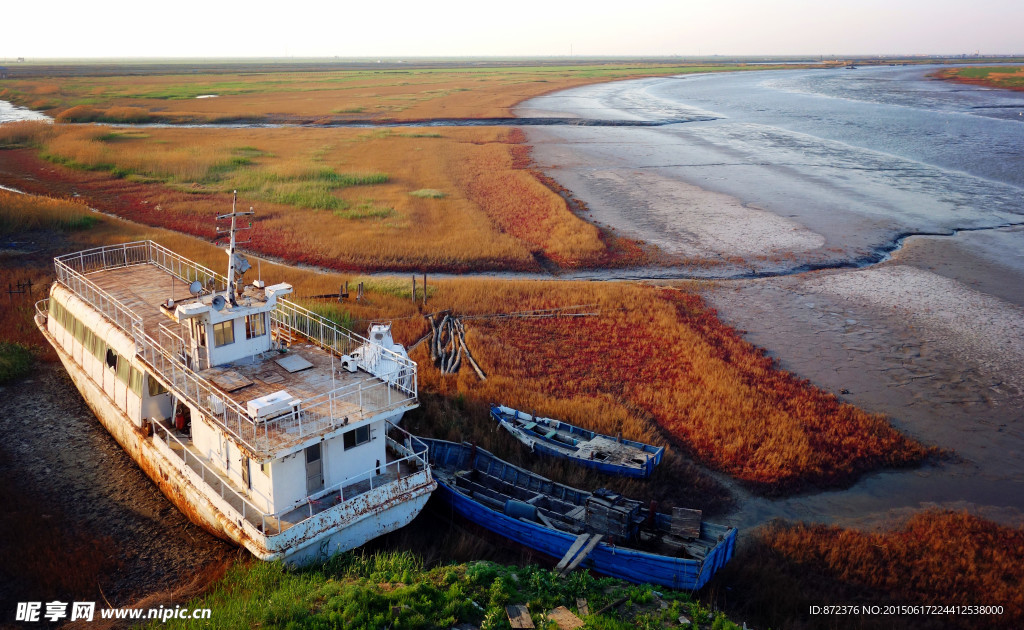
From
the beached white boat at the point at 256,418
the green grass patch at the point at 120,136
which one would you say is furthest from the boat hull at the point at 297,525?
the green grass patch at the point at 120,136

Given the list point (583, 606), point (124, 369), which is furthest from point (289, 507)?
point (124, 369)

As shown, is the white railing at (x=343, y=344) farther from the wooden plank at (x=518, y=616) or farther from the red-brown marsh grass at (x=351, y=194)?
the red-brown marsh grass at (x=351, y=194)

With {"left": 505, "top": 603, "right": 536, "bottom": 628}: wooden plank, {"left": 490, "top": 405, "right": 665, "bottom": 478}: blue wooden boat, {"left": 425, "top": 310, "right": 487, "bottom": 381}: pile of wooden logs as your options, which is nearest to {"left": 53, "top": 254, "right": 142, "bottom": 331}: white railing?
{"left": 425, "top": 310, "right": 487, "bottom": 381}: pile of wooden logs

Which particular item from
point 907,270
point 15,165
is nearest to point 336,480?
point 907,270

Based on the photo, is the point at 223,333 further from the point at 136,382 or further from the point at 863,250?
the point at 863,250

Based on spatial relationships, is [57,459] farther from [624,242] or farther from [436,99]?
[436,99]
